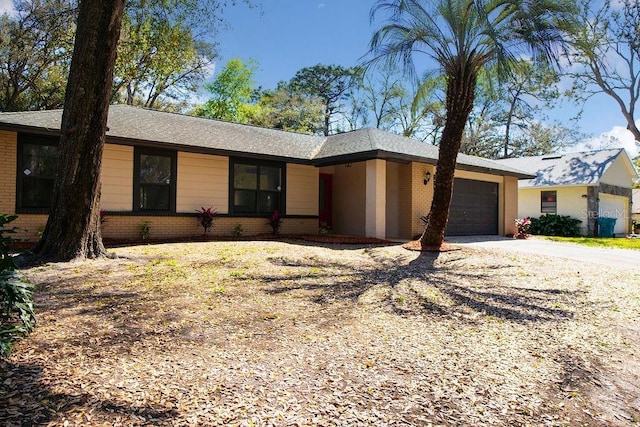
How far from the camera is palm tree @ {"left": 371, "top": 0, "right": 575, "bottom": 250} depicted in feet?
28.3

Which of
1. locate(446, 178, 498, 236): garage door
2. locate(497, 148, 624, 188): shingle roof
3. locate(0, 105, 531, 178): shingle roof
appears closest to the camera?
locate(0, 105, 531, 178): shingle roof

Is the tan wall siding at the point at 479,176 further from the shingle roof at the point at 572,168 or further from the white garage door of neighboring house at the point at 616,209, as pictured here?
the white garage door of neighboring house at the point at 616,209

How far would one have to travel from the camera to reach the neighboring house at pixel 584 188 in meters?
21.2

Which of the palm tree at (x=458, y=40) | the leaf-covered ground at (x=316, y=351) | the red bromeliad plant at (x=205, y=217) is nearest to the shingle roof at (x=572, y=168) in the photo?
the palm tree at (x=458, y=40)

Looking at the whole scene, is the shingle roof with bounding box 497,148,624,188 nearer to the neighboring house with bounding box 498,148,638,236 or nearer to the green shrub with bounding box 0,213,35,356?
the neighboring house with bounding box 498,148,638,236

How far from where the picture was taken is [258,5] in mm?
9422

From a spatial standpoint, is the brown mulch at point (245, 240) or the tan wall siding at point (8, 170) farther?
the brown mulch at point (245, 240)

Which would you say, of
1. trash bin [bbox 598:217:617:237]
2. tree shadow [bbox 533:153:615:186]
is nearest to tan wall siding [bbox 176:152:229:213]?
tree shadow [bbox 533:153:615:186]

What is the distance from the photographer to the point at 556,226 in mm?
21359

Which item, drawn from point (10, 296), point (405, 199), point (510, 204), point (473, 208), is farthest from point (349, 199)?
point (10, 296)

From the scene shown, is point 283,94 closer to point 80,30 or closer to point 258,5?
point 258,5

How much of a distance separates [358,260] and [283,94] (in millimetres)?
28432

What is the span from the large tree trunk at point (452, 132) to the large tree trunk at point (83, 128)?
24.2ft

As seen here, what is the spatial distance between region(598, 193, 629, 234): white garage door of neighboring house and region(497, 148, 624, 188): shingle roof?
→ 1.36m
